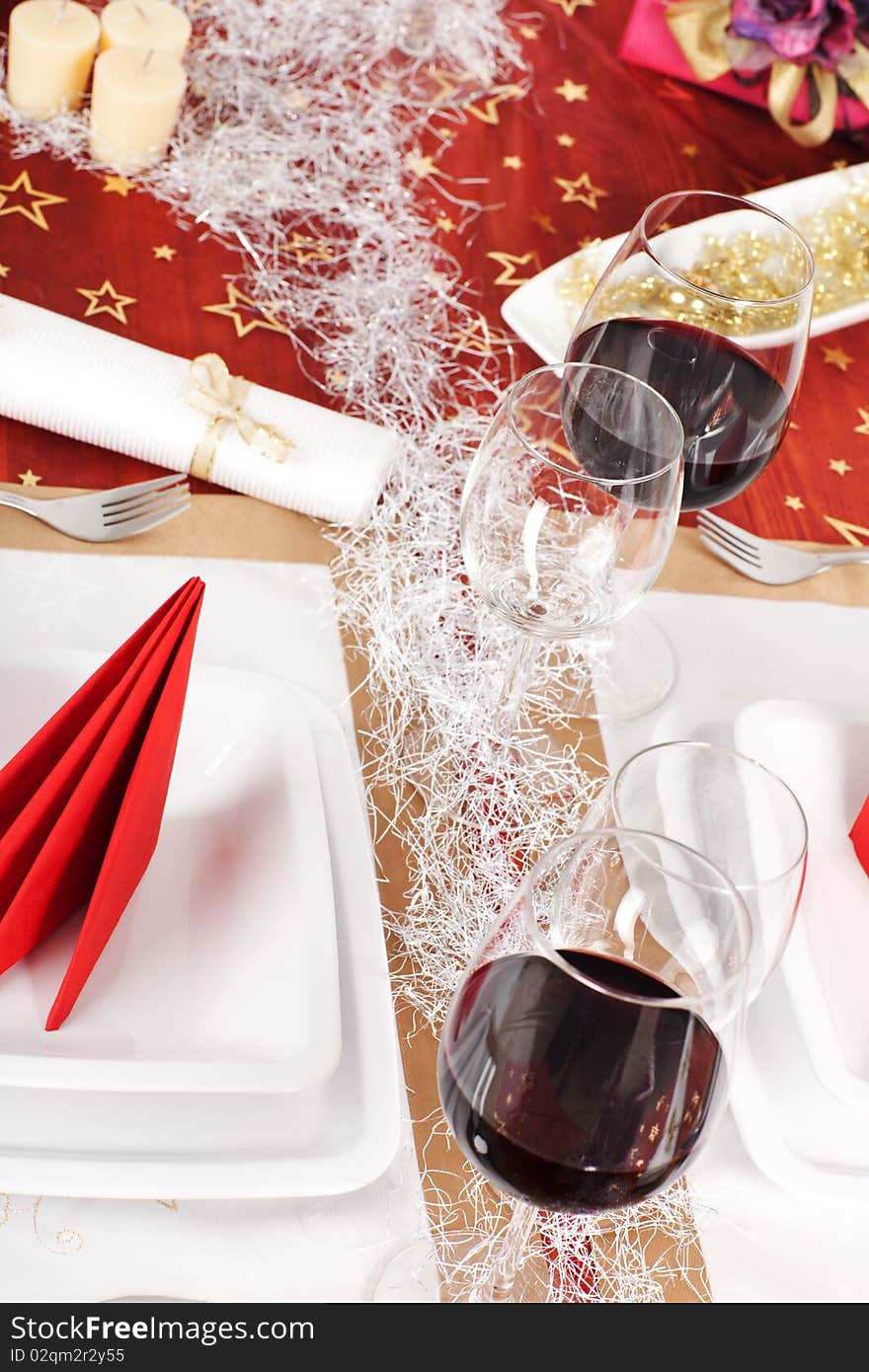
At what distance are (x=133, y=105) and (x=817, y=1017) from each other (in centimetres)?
87

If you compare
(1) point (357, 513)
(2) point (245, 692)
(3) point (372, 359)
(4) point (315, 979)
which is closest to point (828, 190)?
(3) point (372, 359)

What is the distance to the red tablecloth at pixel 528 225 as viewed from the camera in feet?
3.38

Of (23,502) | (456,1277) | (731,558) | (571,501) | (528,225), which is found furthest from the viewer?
(528,225)

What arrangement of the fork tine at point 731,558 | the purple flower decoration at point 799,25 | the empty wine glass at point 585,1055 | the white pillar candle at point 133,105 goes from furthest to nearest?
1. the purple flower decoration at point 799,25
2. the white pillar candle at point 133,105
3. the fork tine at point 731,558
4. the empty wine glass at point 585,1055

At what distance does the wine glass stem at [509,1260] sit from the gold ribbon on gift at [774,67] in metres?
1.15

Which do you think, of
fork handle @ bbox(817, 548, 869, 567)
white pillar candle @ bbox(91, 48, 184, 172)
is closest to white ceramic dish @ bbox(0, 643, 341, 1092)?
fork handle @ bbox(817, 548, 869, 567)

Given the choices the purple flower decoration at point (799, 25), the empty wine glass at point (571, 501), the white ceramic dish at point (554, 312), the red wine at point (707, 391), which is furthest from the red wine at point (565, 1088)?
the purple flower decoration at point (799, 25)

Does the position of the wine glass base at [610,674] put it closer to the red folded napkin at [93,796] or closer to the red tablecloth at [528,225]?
the red tablecloth at [528,225]

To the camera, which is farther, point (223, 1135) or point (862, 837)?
point (862, 837)

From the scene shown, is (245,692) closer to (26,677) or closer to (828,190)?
(26,677)

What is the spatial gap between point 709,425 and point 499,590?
17 cm

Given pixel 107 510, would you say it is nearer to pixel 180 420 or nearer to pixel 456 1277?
pixel 180 420

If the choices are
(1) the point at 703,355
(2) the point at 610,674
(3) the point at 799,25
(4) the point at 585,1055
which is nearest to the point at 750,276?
(1) the point at 703,355

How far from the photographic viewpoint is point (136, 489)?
88 cm
